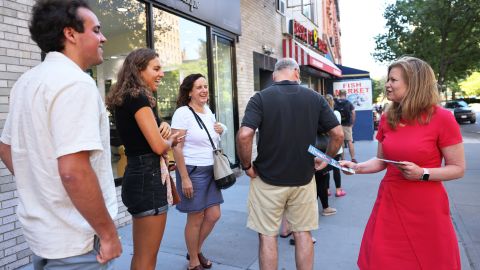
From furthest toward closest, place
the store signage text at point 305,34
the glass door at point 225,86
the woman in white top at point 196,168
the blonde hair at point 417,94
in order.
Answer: the store signage text at point 305,34
the glass door at point 225,86
the woman in white top at point 196,168
the blonde hair at point 417,94

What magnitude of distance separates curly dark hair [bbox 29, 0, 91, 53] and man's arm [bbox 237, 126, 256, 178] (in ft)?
5.55

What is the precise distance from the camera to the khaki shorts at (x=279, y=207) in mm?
3088

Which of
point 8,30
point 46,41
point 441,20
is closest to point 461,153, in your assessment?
point 46,41

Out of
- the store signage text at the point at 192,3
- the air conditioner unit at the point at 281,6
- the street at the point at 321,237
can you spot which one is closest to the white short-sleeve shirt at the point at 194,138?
the street at the point at 321,237

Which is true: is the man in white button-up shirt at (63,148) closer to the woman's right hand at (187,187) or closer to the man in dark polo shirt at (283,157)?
the man in dark polo shirt at (283,157)

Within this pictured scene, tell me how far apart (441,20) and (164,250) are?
29.0 meters

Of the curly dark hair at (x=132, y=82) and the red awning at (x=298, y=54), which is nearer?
the curly dark hair at (x=132, y=82)

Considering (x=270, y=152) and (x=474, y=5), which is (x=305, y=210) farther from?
(x=474, y=5)

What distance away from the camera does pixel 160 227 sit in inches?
101

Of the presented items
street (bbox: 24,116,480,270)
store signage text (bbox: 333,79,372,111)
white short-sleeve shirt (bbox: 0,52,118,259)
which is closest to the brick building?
street (bbox: 24,116,480,270)

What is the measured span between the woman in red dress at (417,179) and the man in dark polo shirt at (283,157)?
0.69 meters

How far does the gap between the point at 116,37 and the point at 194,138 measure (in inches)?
111

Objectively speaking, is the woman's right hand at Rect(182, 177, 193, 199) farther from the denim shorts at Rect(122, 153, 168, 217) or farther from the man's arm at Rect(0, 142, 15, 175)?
the man's arm at Rect(0, 142, 15, 175)

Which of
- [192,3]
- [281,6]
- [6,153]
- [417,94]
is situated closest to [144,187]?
[6,153]
